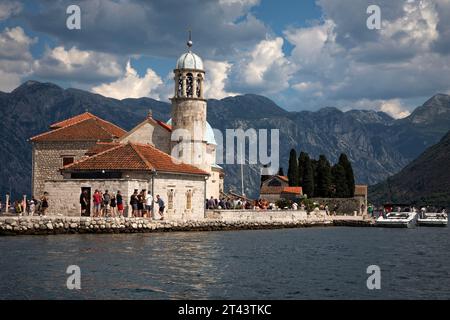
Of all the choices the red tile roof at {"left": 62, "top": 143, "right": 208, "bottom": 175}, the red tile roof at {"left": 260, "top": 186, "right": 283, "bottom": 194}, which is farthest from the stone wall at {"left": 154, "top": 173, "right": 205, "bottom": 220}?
the red tile roof at {"left": 260, "top": 186, "right": 283, "bottom": 194}

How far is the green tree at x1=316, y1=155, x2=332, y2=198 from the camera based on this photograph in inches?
4161

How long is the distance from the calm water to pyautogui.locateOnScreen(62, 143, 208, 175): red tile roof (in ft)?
22.5

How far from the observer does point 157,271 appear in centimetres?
2970

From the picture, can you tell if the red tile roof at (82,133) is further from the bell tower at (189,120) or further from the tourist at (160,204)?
the tourist at (160,204)

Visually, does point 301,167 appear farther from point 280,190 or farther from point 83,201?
point 83,201

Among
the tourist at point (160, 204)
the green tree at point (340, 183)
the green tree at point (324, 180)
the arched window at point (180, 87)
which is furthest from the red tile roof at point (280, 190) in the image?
the tourist at point (160, 204)

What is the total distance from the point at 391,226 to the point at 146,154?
38.6m

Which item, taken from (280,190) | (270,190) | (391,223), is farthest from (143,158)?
(270,190)

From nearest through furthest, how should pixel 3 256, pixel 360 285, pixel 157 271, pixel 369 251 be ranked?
pixel 360 285
pixel 157 271
pixel 3 256
pixel 369 251

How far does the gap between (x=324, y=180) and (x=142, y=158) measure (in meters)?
56.7

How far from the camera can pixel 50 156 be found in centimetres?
6444

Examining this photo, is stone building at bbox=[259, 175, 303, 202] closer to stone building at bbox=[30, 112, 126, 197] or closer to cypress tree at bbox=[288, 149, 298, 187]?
cypress tree at bbox=[288, 149, 298, 187]
